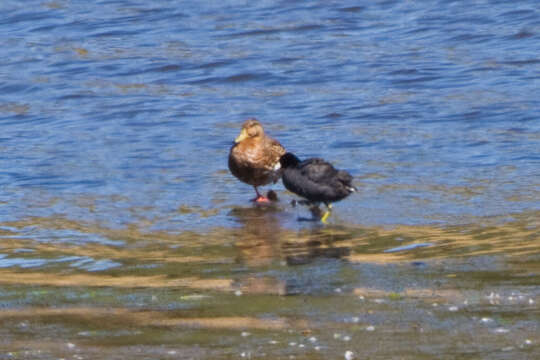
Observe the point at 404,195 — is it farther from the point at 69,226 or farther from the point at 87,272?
the point at 87,272

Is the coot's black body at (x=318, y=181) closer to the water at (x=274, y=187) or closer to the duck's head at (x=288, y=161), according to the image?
the duck's head at (x=288, y=161)

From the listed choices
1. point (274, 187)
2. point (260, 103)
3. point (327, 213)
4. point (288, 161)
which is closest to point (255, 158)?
point (274, 187)

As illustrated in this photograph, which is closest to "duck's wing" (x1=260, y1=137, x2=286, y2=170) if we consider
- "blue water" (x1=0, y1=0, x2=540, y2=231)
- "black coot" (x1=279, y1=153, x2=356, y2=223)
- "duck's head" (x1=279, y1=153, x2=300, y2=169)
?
"blue water" (x1=0, y1=0, x2=540, y2=231)

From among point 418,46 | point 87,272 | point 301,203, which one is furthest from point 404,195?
point 418,46

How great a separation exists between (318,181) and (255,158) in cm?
160

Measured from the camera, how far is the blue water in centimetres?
1149

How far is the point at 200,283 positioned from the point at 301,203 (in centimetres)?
313

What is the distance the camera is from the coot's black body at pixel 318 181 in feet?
33.4

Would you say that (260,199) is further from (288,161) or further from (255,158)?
(288,161)

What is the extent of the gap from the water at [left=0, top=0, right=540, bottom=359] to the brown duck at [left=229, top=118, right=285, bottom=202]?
0.28 m

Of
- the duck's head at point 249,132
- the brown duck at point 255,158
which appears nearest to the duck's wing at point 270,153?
the brown duck at point 255,158

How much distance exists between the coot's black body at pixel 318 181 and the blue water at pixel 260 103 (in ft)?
A: 0.88

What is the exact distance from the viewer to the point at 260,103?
16719mm

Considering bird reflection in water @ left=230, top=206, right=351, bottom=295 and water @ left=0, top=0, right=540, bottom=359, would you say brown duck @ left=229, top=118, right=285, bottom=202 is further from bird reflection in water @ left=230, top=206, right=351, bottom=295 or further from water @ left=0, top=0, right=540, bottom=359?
bird reflection in water @ left=230, top=206, right=351, bottom=295
